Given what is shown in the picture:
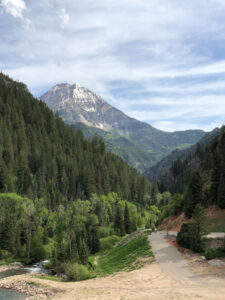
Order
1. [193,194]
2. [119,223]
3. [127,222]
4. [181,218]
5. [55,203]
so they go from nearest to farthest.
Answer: [193,194] < [181,218] < [119,223] < [127,222] < [55,203]

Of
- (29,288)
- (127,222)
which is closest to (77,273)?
(29,288)

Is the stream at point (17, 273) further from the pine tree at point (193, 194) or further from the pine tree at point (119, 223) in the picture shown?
the pine tree at point (193, 194)

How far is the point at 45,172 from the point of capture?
168m

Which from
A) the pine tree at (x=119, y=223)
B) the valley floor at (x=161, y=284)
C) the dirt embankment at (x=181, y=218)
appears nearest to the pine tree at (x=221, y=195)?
the dirt embankment at (x=181, y=218)

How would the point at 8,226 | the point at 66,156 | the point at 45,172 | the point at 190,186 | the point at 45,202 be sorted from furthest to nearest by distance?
the point at 66,156, the point at 45,172, the point at 45,202, the point at 8,226, the point at 190,186

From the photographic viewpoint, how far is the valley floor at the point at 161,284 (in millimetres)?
29281

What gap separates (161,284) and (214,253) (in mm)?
13341

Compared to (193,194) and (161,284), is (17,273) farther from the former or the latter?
(193,194)

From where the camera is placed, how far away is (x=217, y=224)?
62000 millimetres

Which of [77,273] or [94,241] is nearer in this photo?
[77,273]

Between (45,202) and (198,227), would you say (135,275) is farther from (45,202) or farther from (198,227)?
(45,202)

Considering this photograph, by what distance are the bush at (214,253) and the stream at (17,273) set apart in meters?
33.6

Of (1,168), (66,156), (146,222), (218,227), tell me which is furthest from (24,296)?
(66,156)

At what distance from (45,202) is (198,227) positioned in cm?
11123
